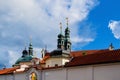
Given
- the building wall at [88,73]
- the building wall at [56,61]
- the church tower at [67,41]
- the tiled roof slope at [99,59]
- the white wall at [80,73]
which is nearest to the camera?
the building wall at [88,73]

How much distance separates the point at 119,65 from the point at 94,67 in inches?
169

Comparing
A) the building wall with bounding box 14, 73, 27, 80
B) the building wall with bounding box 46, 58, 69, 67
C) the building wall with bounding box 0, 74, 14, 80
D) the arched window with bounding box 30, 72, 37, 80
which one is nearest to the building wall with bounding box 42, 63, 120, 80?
the arched window with bounding box 30, 72, 37, 80

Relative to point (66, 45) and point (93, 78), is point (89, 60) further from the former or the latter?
point (66, 45)

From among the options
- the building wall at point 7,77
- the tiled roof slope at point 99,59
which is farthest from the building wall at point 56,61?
the tiled roof slope at point 99,59

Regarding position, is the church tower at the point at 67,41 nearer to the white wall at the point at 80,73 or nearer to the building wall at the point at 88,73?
the building wall at the point at 88,73

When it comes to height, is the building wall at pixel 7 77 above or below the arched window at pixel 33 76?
above

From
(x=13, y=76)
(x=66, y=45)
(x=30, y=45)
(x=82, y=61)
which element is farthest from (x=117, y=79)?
(x=30, y=45)

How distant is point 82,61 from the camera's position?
1663 inches

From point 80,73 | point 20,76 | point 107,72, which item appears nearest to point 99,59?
point 107,72

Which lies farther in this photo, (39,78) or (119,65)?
(39,78)

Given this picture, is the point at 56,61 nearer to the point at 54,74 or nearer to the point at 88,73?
the point at 54,74

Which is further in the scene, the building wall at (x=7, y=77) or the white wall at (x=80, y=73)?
the building wall at (x=7, y=77)

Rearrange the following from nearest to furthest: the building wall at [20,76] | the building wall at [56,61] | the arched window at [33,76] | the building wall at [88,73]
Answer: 1. the building wall at [88,73]
2. the arched window at [33,76]
3. the building wall at [20,76]
4. the building wall at [56,61]

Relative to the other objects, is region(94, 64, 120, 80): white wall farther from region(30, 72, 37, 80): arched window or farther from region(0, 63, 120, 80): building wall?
region(30, 72, 37, 80): arched window
